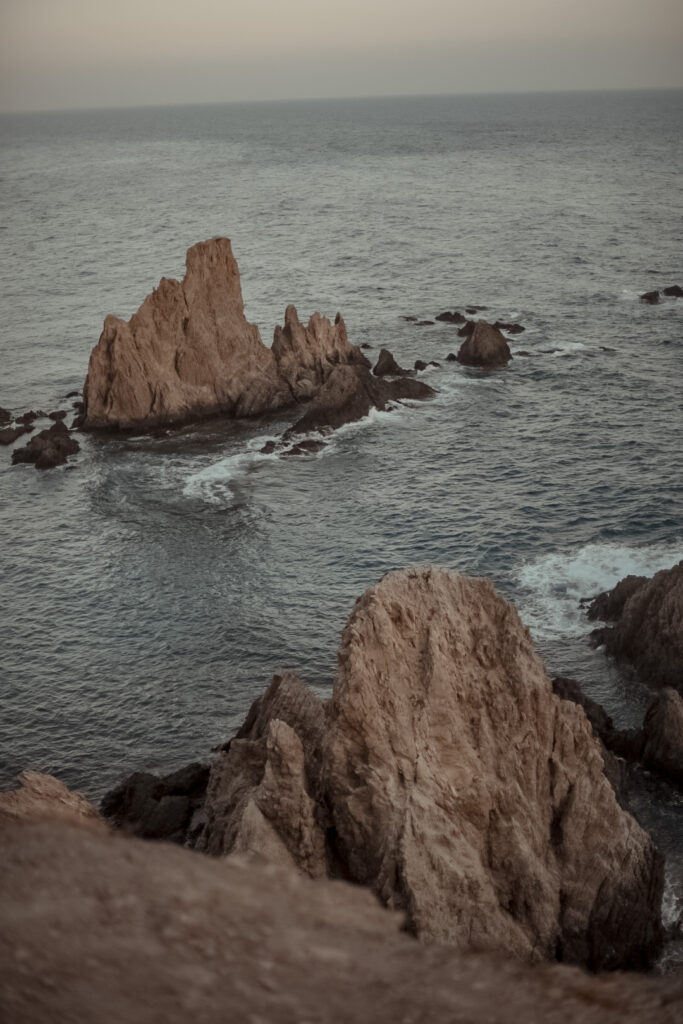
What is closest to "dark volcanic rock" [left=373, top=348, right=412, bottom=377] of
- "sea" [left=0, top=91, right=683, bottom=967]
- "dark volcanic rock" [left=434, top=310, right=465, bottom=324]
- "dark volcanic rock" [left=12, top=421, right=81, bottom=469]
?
"sea" [left=0, top=91, right=683, bottom=967]

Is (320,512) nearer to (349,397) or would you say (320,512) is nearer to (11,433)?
(349,397)

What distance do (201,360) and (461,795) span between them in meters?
57.6

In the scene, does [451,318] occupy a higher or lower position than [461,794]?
higher

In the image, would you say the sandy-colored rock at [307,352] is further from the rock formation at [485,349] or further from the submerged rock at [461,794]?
the submerged rock at [461,794]

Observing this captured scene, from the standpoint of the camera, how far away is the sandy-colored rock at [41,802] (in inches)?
1113

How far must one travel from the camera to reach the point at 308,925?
13.7 metres

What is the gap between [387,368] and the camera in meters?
85.8

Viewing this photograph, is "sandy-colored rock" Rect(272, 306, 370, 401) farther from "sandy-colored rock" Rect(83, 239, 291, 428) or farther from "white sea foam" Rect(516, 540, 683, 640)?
"white sea foam" Rect(516, 540, 683, 640)

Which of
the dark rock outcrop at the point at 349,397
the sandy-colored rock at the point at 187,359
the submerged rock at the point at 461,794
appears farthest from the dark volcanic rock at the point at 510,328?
the submerged rock at the point at 461,794

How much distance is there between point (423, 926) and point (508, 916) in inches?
115

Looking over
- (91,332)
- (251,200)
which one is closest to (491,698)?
(91,332)

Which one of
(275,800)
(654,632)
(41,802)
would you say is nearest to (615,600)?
(654,632)

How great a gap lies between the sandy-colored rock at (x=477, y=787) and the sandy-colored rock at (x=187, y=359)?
172 ft

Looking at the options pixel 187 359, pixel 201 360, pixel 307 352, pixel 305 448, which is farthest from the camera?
pixel 307 352
